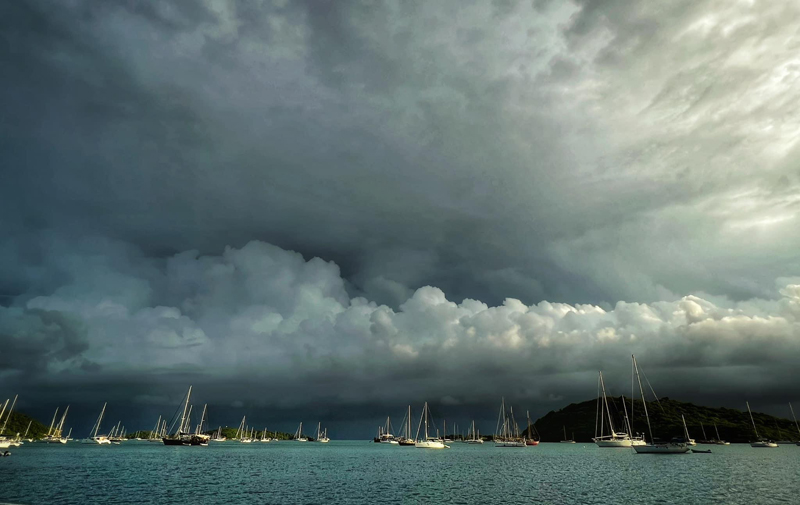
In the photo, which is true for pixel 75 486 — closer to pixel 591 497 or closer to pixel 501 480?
pixel 501 480

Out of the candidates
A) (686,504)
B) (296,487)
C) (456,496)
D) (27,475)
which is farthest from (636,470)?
(27,475)

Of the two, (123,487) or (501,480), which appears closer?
(123,487)

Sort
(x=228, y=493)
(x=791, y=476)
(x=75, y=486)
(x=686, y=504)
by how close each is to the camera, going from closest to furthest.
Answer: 1. (x=686, y=504)
2. (x=228, y=493)
3. (x=75, y=486)
4. (x=791, y=476)

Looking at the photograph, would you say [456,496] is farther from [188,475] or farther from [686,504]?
[188,475]

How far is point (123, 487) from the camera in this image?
76500 mm

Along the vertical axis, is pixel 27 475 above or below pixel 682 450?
below

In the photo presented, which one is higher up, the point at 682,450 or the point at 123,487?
the point at 682,450

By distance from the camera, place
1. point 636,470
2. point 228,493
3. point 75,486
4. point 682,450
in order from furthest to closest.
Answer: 1. point 682,450
2. point 636,470
3. point 75,486
4. point 228,493

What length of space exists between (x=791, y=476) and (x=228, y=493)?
110m

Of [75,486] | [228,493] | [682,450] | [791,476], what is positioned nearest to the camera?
[228,493]

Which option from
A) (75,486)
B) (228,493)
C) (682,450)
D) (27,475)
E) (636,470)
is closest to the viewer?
(228,493)

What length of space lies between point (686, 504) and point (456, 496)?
2959 cm

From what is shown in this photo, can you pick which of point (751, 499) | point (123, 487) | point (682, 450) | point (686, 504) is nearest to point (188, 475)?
point (123, 487)

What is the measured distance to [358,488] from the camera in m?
78.6
